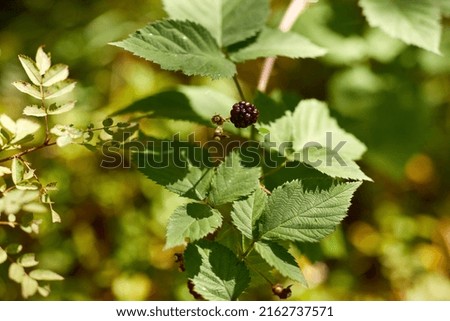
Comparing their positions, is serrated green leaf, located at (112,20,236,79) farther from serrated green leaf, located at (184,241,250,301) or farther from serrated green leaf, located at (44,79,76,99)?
serrated green leaf, located at (184,241,250,301)

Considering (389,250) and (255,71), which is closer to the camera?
(389,250)

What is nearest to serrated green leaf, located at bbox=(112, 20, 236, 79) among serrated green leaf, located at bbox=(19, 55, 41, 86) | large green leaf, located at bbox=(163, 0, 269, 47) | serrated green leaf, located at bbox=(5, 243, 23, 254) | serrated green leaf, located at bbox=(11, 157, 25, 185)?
large green leaf, located at bbox=(163, 0, 269, 47)

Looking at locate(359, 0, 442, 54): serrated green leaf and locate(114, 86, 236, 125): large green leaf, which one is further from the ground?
locate(359, 0, 442, 54): serrated green leaf

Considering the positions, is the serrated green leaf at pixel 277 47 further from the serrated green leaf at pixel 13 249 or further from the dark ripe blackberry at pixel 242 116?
the serrated green leaf at pixel 13 249

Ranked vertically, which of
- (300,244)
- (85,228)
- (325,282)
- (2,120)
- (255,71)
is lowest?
(325,282)

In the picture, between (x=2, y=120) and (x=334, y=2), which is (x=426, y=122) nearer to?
(x=334, y=2)

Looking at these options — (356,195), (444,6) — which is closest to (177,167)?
(444,6)

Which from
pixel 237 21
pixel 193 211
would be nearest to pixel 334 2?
pixel 237 21
